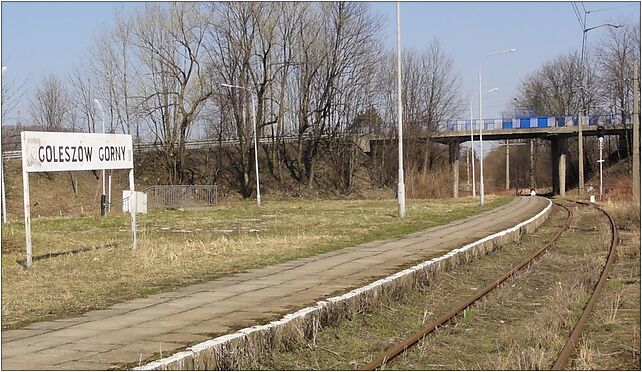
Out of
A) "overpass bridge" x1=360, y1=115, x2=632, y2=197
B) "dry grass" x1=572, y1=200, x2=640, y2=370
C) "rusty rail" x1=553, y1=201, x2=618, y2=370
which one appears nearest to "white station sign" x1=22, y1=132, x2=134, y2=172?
"rusty rail" x1=553, y1=201, x2=618, y2=370

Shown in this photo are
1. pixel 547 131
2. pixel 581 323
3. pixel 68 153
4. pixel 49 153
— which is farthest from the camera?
pixel 547 131

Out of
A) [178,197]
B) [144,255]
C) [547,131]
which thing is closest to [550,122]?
[547,131]

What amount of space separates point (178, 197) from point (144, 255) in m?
43.2

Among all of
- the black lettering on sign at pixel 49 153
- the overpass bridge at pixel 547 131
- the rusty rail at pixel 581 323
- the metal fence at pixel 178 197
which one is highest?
the overpass bridge at pixel 547 131

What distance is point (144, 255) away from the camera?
1875cm

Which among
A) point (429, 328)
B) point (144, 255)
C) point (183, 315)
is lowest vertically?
point (429, 328)

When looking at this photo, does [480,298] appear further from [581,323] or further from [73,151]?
[73,151]

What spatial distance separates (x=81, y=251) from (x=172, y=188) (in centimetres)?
4031

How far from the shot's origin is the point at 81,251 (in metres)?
20.9

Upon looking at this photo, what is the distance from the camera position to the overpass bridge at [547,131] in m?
75.4

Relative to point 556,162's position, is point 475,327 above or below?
below

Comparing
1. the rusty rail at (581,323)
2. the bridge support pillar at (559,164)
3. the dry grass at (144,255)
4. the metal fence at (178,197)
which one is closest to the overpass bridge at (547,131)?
the bridge support pillar at (559,164)

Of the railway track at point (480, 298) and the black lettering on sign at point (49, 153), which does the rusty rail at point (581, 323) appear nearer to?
the railway track at point (480, 298)

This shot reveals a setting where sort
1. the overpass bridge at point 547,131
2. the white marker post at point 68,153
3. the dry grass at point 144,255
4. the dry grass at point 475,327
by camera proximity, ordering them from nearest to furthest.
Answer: the dry grass at point 475,327 < the dry grass at point 144,255 < the white marker post at point 68,153 < the overpass bridge at point 547,131
